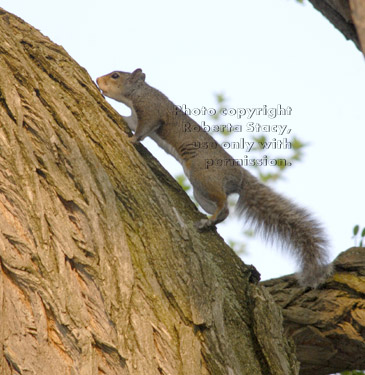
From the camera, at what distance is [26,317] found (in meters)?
2.53

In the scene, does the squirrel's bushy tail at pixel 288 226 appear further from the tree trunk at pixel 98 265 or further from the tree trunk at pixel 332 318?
the tree trunk at pixel 98 265

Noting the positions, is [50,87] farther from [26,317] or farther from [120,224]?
[26,317]

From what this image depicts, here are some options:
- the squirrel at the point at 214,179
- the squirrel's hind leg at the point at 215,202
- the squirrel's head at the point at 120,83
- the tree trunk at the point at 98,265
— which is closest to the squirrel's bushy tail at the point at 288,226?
the squirrel at the point at 214,179

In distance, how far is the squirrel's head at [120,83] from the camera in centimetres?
598

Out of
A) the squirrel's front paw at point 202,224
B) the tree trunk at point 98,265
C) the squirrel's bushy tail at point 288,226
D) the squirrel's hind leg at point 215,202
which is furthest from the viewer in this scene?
the squirrel's hind leg at point 215,202

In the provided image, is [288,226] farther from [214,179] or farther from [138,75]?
[138,75]

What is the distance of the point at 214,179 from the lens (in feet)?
16.5

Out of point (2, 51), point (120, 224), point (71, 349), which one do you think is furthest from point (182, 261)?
point (2, 51)

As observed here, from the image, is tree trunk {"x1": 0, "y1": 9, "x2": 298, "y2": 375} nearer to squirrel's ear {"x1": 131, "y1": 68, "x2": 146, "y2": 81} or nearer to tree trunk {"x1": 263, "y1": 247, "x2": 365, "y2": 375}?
tree trunk {"x1": 263, "y1": 247, "x2": 365, "y2": 375}

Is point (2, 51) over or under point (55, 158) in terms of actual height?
over

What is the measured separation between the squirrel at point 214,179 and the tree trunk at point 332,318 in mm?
99

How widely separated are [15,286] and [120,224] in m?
0.59

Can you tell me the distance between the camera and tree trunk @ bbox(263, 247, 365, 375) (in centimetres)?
364

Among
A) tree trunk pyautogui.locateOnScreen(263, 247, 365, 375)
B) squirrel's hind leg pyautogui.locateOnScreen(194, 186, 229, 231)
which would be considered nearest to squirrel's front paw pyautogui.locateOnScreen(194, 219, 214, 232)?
tree trunk pyautogui.locateOnScreen(263, 247, 365, 375)
